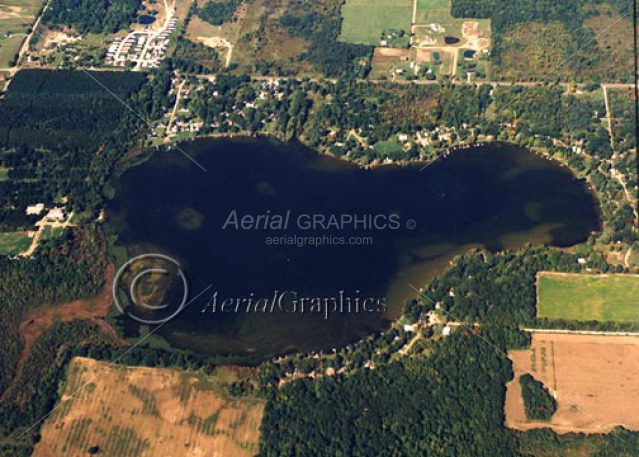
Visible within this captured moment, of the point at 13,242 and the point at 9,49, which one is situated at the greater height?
the point at 9,49

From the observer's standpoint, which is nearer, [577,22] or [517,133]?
[517,133]

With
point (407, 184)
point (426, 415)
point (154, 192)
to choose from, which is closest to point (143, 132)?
point (154, 192)

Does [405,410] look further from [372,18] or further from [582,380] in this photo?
[372,18]

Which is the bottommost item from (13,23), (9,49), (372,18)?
(9,49)

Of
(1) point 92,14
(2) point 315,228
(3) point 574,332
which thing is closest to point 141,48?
(1) point 92,14

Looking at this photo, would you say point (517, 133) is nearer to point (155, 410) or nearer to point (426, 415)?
point (426, 415)

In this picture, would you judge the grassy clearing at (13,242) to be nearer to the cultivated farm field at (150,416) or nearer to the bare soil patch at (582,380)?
the cultivated farm field at (150,416)
